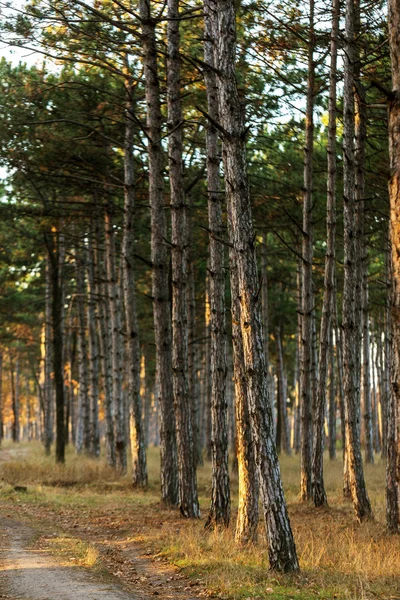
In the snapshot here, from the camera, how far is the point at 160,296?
14328mm

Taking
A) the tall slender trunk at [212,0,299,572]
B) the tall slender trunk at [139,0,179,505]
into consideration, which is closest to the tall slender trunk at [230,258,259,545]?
the tall slender trunk at [212,0,299,572]

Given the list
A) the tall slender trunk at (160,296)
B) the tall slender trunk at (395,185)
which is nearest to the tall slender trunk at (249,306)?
the tall slender trunk at (395,185)

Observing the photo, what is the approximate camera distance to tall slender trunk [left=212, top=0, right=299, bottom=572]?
8.19 m

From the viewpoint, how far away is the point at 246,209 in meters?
8.80

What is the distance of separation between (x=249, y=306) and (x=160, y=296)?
19.5ft

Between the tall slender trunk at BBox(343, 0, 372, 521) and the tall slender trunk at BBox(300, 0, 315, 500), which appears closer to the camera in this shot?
the tall slender trunk at BBox(343, 0, 372, 521)

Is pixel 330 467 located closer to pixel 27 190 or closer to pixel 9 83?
pixel 27 190

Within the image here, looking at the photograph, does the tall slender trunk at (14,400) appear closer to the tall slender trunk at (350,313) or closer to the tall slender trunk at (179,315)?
Result: the tall slender trunk at (179,315)

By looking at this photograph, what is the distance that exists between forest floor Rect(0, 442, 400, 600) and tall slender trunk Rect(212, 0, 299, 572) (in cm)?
55

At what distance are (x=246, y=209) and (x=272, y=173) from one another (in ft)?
36.1

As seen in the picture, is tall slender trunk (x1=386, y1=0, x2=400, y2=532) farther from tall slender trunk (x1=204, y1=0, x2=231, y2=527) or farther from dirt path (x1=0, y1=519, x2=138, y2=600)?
tall slender trunk (x1=204, y1=0, x2=231, y2=527)

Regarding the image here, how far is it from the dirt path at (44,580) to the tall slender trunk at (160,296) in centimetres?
475

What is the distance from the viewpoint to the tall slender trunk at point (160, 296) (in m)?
14.3

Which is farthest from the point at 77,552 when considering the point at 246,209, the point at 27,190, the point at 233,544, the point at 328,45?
the point at 27,190
